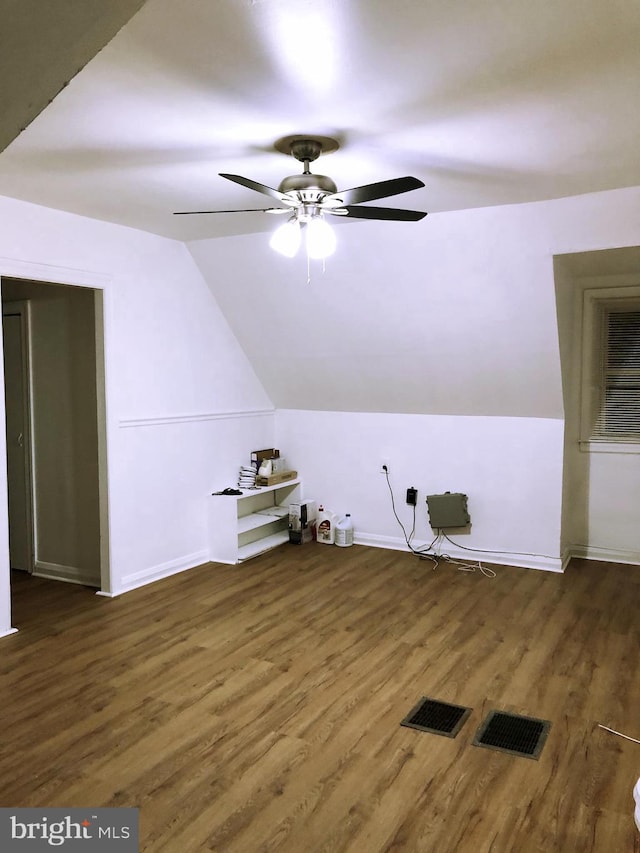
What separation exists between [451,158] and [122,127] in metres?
1.43

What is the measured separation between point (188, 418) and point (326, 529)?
5.26ft

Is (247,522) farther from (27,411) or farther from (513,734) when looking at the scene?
(513,734)

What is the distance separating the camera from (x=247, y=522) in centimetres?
559

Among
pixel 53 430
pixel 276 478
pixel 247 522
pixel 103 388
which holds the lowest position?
pixel 247 522

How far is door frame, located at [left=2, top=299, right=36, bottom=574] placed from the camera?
16.0 ft

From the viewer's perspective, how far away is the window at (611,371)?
17.1 ft

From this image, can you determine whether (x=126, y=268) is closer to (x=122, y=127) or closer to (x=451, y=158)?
(x=122, y=127)

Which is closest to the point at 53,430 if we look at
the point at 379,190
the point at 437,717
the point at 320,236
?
the point at 320,236

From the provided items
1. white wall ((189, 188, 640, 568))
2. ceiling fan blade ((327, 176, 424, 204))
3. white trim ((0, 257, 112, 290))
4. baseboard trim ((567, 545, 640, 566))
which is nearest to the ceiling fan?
ceiling fan blade ((327, 176, 424, 204))

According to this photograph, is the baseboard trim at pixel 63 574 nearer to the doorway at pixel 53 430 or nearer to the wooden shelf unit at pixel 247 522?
the doorway at pixel 53 430

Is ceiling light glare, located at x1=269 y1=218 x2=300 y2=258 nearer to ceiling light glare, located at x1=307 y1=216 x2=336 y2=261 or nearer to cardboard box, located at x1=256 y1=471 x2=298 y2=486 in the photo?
ceiling light glare, located at x1=307 y1=216 x2=336 y2=261

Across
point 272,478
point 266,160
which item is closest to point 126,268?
point 266,160

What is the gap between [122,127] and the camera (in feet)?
8.64

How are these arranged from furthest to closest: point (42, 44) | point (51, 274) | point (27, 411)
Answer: point (27, 411) → point (51, 274) → point (42, 44)
